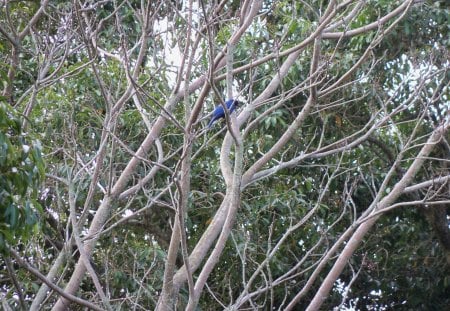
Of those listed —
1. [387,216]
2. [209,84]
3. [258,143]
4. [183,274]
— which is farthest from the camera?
[387,216]

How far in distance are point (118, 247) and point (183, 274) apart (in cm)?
248

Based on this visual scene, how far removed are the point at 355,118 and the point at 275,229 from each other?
3.82ft

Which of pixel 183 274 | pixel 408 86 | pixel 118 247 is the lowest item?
pixel 118 247

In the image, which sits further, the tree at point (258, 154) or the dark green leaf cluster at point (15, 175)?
the tree at point (258, 154)

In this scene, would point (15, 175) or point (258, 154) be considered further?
point (258, 154)

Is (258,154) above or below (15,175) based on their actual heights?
below

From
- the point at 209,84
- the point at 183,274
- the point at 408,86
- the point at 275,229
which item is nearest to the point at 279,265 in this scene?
the point at 275,229

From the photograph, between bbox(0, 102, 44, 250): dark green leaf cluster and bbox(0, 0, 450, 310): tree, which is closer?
bbox(0, 102, 44, 250): dark green leaf cluster

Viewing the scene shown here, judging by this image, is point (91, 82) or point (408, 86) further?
point (408, 86)

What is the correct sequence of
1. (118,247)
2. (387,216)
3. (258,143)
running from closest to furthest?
(258,143)
(118,247)
(387,216)

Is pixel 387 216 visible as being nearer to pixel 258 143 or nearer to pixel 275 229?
pixel 275 229

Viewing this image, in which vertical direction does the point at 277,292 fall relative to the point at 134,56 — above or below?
below

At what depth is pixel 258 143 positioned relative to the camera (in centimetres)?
654

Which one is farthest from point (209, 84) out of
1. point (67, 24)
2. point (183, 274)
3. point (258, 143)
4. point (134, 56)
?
point (134, 56)
